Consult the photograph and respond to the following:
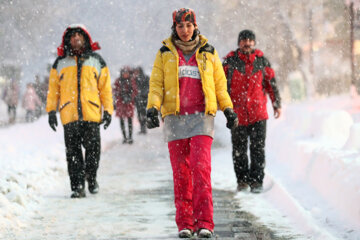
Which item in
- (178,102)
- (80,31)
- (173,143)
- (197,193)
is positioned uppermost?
(80,31)

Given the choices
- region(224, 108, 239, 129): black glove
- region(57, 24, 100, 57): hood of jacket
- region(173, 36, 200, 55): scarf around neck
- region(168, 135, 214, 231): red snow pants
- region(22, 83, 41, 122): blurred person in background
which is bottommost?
region(22, 83, 41, 122): blurred person in background

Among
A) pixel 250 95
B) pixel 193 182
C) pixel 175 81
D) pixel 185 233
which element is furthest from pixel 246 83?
pixel 185 233

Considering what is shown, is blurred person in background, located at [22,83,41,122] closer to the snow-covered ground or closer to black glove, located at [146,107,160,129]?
the snow-covered ground

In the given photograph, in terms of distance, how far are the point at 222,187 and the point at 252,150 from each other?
79 centimetres

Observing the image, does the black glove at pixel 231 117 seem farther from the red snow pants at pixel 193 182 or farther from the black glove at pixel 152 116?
the black glove at pixel 152 116

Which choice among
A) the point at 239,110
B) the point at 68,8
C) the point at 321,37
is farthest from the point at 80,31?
the point at 321,37

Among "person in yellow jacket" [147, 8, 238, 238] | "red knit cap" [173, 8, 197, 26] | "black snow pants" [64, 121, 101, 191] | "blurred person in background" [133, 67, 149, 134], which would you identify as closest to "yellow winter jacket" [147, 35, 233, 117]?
"person in yellow jacket" [147, 8, 238, 238]

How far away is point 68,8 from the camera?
108 feet

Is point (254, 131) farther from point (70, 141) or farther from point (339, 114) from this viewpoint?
point (339, 114)

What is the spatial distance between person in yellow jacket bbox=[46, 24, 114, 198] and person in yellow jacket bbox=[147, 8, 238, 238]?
86.8 inches

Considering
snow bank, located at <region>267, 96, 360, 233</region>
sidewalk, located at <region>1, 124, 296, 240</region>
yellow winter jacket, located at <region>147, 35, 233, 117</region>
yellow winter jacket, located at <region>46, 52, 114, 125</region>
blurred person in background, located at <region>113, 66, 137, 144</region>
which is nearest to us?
yellow winter jacket, located at <region>147, 35, 233, 117</region>

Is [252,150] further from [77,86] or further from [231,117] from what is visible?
[231,117]

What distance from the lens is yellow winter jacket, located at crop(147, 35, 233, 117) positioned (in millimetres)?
5156

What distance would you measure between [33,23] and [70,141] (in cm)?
2721
